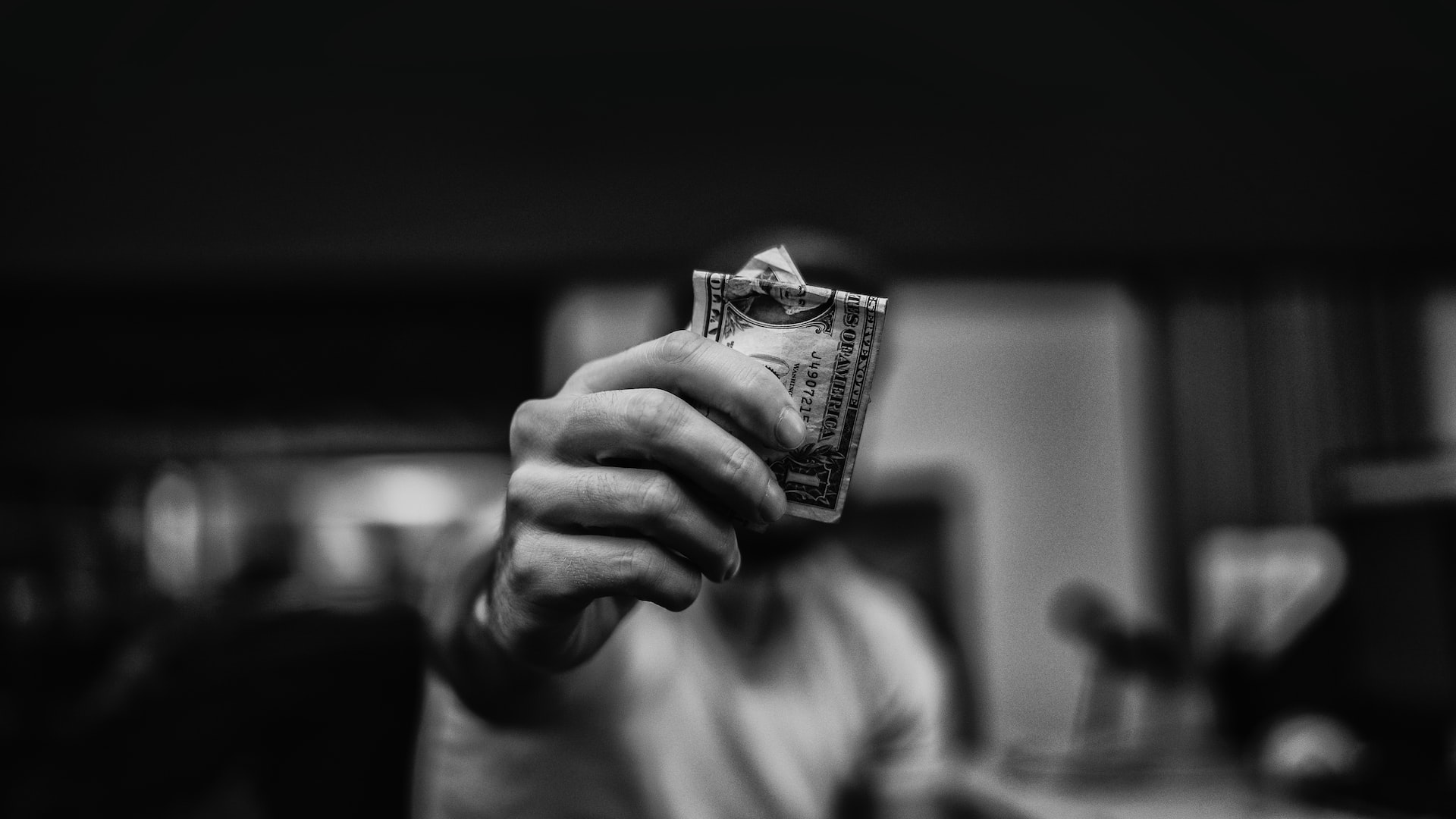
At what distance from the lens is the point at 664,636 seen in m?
1.58

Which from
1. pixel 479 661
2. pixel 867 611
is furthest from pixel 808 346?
pixel 867 611

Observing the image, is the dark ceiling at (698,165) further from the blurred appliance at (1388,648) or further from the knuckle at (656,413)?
the knuckle at (656,413)

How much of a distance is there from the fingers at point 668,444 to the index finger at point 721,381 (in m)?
0.02

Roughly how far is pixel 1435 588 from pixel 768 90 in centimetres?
301

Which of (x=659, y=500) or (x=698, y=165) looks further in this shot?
(x=698, y=165)

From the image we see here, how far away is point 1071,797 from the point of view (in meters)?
1.88

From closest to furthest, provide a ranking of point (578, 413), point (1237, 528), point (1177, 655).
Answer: point (578, 413)
point (1177, 655)
point (1237, 528)

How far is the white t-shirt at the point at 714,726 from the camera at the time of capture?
133 cm

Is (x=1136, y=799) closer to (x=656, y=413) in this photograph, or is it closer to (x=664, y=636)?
(x=664, y=636)

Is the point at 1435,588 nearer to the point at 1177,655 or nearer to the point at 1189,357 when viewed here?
the point at 1177,655

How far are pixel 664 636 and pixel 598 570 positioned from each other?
84 centimetres

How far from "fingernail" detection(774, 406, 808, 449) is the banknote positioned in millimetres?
41

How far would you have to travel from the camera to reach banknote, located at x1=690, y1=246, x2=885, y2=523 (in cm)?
77

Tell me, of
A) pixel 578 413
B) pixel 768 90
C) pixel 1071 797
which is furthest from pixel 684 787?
pixel 768 90
